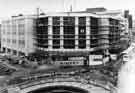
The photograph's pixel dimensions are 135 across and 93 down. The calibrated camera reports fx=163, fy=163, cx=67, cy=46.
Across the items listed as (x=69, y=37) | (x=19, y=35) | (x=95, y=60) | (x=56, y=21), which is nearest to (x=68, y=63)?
(x=69, y=37)

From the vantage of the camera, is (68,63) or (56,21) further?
(56,21)

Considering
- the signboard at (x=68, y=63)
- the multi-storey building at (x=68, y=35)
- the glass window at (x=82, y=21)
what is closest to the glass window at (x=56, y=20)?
the multi-storey building at (x=68, y=35)

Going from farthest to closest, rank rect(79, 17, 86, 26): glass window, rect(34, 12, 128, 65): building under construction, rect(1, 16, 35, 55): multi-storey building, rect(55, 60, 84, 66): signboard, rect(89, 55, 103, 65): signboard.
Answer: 1. rect(1, 16, 35, 55): multi-storey building
2. rect(79, 17, 86, 26): glass window
3. rect(34, 12, 128, 65): building under construction
4. rect(55, 60, 84, 66): signboard
5. rect(89, 55, 103, 65): signboard

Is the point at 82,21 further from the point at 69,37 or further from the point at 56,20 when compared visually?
the point at 56,20

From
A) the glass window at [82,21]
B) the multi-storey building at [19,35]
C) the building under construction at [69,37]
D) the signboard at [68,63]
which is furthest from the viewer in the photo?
the multi-storey building at [19,35]

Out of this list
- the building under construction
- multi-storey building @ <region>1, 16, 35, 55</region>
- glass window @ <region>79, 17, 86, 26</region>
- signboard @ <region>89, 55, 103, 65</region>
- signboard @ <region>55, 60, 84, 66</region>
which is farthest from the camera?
multi-storey building @ <region>1, 16, 35, 55</region>

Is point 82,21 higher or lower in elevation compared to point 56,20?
lower

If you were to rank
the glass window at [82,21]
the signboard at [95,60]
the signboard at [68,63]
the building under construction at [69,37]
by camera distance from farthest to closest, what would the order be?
1. the glass window at [82,21]
2. the building under construction at [69,37]
3. the signboard at [68,63]
4. the signboard at [95,60]

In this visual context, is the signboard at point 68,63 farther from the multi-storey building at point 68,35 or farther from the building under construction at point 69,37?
the multi-storey building at point 68,35

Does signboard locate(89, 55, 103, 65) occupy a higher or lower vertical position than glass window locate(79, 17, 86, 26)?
lower

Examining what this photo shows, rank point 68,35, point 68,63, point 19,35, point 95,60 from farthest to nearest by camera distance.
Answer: point 19,35 < point 68,35 < point 68,63 < point 95,60

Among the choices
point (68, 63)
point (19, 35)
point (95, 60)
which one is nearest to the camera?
point (95, 60)

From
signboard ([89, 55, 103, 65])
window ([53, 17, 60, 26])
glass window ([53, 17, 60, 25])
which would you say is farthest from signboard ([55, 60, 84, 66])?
glass window ([53, 17, 60, 25])

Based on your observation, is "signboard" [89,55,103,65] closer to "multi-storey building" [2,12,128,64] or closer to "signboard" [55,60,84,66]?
"multi-storey building" [2,12,128,64]
